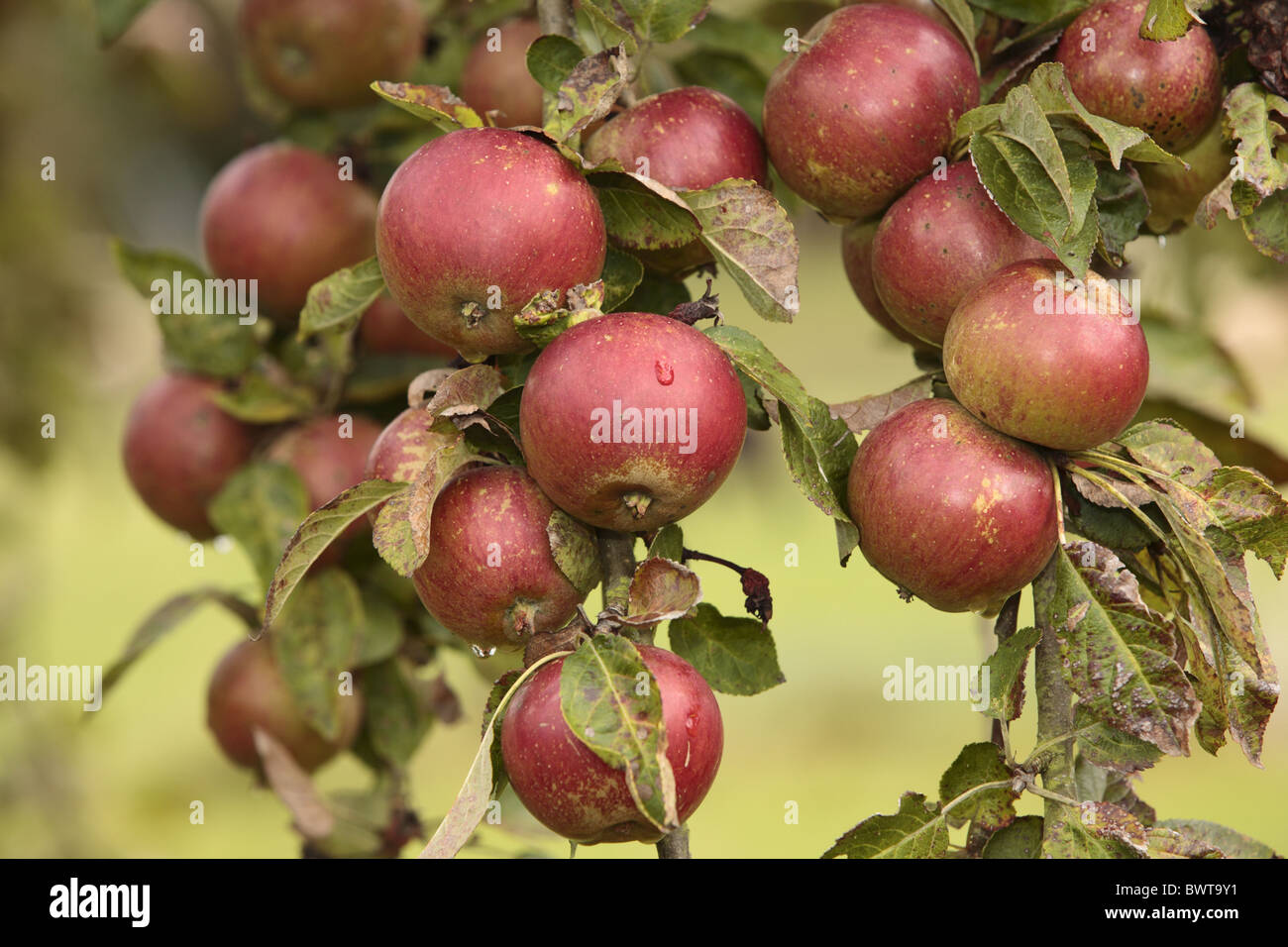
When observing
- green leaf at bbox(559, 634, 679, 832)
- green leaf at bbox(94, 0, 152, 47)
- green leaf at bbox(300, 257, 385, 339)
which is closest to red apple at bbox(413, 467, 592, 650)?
green leaf at bbox(559, 634, 679, 832)

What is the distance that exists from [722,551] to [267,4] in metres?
4.55

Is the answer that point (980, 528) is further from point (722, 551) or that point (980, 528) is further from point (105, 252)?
point (722, 551)

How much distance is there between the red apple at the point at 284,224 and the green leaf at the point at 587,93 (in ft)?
2.36

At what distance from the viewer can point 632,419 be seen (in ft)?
3.11

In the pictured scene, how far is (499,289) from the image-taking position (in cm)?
102

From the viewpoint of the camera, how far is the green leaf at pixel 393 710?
176cm

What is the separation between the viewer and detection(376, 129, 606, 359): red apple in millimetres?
1004

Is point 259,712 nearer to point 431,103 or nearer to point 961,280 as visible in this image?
point 431,103

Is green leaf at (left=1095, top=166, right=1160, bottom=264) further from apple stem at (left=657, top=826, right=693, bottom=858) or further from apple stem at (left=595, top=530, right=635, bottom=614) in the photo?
apple stem at (left=657, top=826, right=693, bottom=858)

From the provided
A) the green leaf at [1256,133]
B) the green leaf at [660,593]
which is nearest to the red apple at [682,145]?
the green leaf at [660,593]

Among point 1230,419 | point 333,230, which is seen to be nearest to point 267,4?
point 333,230

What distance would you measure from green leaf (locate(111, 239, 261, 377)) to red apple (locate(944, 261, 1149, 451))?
1.06 meters

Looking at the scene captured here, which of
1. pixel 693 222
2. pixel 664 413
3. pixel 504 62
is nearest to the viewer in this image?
pixel 664 413

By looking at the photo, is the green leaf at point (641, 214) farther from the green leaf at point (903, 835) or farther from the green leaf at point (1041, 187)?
the green leaf at point (903, 835)
